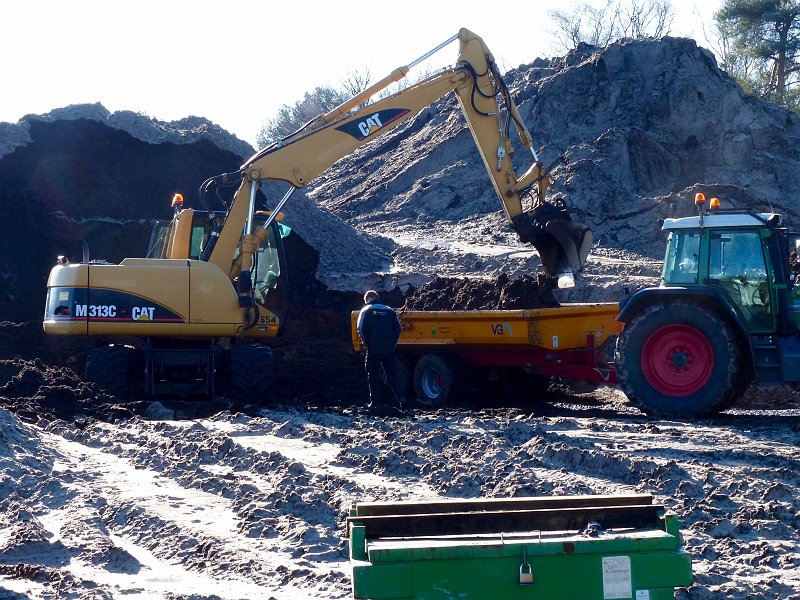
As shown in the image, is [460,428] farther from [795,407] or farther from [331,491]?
[795,407]

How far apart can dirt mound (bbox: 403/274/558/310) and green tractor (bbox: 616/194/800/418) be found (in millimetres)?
3054

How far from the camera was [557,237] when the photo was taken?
40.8 feet

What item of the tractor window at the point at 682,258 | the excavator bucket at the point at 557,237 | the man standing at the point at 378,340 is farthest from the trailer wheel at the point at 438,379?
the tractor window at the point at 682,258

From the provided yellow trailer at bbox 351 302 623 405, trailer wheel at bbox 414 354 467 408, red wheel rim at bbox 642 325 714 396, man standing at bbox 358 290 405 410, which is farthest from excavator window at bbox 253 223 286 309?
red wheel rim at bbox 642 325 714 396

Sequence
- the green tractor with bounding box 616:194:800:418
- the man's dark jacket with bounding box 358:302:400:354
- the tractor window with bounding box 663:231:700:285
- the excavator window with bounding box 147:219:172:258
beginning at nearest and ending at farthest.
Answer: the green tractor with bounding box 616:194:800:418 < the tractor window with bounding box 663:231:700:285 < the man's dark jacket with bounding box 358:302:400:354 < the excavator window with bounding box 147:219:172:258

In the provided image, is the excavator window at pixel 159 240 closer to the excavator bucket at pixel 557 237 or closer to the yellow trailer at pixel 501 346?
the yellow trailer at pixel 501 346

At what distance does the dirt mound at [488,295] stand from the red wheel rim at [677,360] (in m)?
3.24

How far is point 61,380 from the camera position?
1326 centimetres

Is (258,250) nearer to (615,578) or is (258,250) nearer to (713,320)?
(713,320)

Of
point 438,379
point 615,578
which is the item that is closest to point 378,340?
point 438,379

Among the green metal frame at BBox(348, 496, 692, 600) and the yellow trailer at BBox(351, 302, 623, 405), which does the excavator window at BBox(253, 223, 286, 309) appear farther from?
the green metal frame at BBox(348, 496, 692, 600)

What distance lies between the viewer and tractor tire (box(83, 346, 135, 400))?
42.0ft

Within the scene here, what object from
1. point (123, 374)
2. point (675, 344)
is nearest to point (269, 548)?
point (675, 344)

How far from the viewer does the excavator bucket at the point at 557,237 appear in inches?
491
